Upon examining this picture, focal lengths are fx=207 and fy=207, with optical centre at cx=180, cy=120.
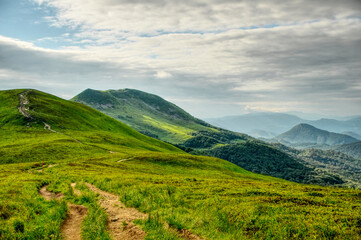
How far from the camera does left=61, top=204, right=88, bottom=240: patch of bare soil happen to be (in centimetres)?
1247

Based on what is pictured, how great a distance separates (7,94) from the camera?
141250mm

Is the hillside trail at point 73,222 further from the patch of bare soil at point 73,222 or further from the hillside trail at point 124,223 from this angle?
the hillside trail at point 124,223

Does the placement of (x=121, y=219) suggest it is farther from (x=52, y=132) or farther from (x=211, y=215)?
(x=52, y=132)

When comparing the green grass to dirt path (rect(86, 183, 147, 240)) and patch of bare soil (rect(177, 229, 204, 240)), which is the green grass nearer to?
patch of bare soil (rect(177, 229, 204, 240))

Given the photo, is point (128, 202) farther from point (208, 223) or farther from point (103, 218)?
point (208, 223)

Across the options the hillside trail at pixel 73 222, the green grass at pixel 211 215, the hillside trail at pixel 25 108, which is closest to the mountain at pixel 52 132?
the hillside trail at pixel 25 108

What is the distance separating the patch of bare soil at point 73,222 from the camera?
12473mm

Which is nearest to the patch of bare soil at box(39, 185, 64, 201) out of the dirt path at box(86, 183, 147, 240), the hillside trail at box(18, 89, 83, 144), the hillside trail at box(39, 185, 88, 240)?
the hillside trail at box(39, 185, 88, 240)

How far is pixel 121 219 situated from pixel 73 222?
10.6 ft

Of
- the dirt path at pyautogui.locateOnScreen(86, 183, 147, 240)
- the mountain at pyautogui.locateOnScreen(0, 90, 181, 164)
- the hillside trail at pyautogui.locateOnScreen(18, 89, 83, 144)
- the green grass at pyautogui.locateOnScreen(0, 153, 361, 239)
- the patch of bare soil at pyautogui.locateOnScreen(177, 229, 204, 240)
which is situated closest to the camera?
the patch of bare soil at pyautogui.locateOnScreen(177, 229, 204, 240)

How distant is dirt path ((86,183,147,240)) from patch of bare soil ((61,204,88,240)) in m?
1.77

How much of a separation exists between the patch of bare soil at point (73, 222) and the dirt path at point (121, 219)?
1774 millimetres

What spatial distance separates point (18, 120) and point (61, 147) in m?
49.5

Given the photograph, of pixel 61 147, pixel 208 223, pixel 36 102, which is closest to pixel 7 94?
pixel 36 102
